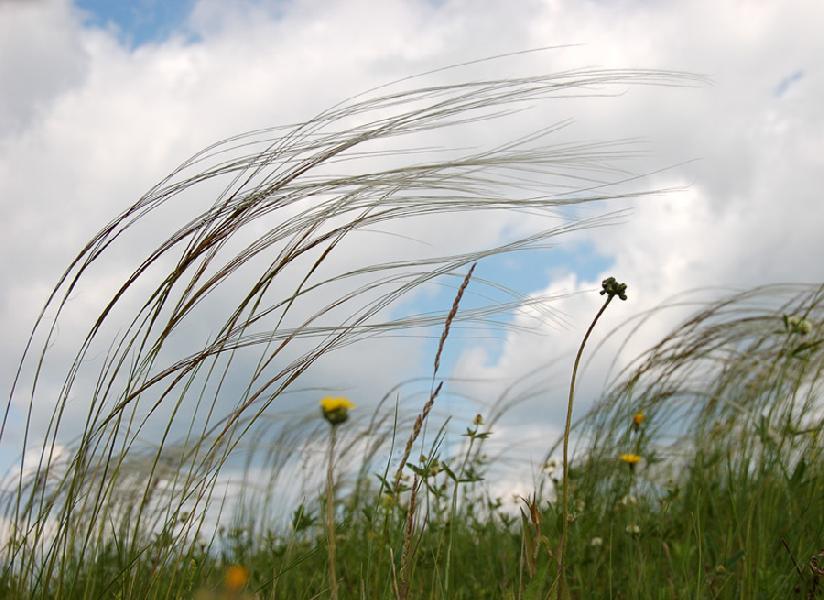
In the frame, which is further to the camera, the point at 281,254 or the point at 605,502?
the point at 605,502

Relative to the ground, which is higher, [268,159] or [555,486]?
[268,159]

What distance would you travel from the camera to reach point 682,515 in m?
2.98

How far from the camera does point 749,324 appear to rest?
131 inches

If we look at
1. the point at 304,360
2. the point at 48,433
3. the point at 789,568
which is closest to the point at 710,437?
the point at 789,568

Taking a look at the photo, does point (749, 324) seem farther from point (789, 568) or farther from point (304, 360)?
point (304, 360)

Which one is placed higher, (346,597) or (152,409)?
(152,409)

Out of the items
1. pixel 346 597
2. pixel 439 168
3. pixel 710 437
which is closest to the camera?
Answer: pixel 439 168

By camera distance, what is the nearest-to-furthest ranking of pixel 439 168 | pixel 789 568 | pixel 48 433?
pixel 439 168 < pixel 48 433 < pixel 789 568

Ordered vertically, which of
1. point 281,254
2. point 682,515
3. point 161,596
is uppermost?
point 281,254

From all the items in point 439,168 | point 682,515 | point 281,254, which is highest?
point 439,168

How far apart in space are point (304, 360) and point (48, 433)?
672mm

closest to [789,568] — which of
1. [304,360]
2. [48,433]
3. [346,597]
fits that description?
[346,597]

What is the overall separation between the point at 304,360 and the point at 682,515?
6.19 ft

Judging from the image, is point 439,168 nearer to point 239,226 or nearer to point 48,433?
point 239,226
